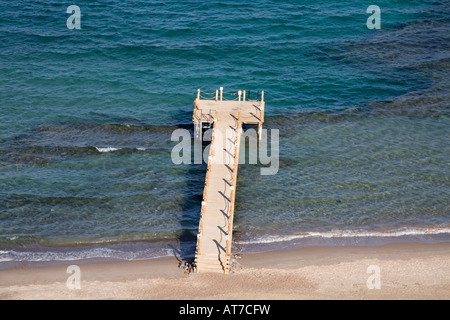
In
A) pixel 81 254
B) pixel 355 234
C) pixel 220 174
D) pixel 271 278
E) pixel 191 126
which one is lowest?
pixel 271 278

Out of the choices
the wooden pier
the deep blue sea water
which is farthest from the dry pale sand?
the wooden pier

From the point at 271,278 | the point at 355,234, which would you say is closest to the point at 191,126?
the point at 355,234

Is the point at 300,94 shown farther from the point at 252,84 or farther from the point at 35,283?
the point at 35,283

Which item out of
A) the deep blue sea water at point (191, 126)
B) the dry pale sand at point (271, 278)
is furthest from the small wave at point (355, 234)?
the dry pale sand at point (271, 278)

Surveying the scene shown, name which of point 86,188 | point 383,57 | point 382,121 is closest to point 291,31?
point 383,57

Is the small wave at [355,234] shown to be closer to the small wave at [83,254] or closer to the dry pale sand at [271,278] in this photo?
the dry pale sand at [271,278]

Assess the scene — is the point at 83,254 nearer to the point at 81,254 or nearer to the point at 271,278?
the point at 81,254
